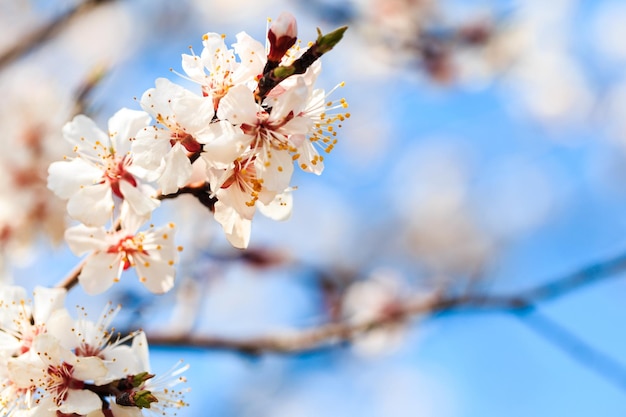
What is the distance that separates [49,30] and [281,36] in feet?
5.63

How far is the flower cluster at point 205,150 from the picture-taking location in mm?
1189

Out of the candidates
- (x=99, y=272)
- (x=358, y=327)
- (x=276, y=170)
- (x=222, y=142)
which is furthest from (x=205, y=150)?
(x=358, y=327)

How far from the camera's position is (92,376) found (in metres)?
1.25

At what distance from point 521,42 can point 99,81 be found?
3627 millimetres

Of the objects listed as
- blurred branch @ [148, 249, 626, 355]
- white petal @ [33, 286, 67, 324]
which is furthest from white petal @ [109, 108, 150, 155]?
blurred branch @ [148, 249, 626, 355]

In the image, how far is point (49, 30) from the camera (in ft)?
8.41

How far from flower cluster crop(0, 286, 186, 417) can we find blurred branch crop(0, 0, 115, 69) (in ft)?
4.89

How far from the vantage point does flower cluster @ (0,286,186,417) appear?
4.00ft

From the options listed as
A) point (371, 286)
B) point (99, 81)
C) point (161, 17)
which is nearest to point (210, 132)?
point (99, 81)

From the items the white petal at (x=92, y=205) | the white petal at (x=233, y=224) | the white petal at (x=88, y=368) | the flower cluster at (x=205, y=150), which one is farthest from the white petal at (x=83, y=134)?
the white petal at (x=88, y=368)

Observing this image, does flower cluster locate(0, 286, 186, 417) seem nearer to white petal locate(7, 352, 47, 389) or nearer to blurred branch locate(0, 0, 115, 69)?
white petal locate(7, 352, 47, 389)

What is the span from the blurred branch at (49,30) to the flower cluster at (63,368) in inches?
58.7

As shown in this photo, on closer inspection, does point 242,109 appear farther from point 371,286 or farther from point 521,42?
point 521,42

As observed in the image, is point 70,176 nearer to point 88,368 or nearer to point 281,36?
point 88,368
